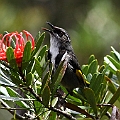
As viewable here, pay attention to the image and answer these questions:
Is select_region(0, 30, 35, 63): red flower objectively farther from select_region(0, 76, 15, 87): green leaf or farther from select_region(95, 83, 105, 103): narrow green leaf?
select_region(95, 83, 105, 103): narrow green leaf

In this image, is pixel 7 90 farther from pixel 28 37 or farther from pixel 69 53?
pixel 69 53

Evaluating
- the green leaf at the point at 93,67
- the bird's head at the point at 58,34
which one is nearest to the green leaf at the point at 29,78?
the green leaf at the point at 93,67

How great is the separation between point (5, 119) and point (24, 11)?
1.45 metres

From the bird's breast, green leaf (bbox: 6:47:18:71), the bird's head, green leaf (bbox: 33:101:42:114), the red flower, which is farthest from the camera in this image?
the bird's head

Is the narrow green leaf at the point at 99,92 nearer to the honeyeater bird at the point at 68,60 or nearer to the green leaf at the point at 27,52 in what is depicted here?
the honeyeater bird at the point at 68,60

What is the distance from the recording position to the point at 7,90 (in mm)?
1314

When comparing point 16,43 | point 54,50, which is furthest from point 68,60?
point 16,43

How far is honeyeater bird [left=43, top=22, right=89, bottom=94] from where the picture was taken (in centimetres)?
144

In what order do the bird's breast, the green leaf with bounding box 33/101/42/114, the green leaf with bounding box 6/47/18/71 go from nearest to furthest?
1. the green leaf with bounding box 6/47/18/71
2. the green leaf with bounding box 33/101/42/114
3. the bird's breast

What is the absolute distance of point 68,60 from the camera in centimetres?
163

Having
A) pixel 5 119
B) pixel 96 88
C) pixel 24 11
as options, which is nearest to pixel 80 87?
pixel 96 88

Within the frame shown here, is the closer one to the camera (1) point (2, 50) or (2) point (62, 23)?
(1) point (2, 50)

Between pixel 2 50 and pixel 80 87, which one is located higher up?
pixel 2 50

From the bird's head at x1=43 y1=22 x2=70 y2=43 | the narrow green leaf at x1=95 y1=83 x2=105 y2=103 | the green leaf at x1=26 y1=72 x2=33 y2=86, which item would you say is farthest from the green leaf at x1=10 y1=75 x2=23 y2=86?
the bird's head at x1=43 y1=22 x2=70 y2=43
